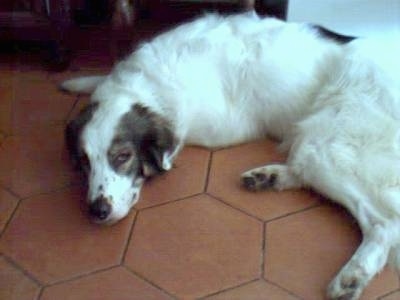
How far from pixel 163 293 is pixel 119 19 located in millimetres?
1768

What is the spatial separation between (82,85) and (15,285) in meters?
1.32

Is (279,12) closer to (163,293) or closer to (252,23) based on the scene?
(252,23)

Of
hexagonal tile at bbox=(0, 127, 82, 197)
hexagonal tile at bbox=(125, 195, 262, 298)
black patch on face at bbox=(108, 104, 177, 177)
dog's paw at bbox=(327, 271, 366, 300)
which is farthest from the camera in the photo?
hexagonal tile at bbox=(0, 127, 82, 197)

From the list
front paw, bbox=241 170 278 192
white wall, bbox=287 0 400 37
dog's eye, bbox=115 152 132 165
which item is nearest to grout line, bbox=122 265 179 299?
dog's eye, bbox=115 152 132 165

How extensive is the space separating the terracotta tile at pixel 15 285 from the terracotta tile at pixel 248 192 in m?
0.79

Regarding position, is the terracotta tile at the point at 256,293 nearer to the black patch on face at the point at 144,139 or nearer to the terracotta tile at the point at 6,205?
the black patch on face at the point at 144,139

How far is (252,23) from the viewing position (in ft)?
8.43

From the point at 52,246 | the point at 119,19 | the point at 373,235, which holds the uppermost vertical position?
the point at 119,19

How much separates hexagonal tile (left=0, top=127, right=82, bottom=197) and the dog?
268mm

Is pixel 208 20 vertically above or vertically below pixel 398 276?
above

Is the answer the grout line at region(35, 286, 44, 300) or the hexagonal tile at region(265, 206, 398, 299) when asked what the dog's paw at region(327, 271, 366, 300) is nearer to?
the hexagonal tile at region(265, 206, 398, 299)

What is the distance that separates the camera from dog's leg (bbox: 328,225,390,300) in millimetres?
1812

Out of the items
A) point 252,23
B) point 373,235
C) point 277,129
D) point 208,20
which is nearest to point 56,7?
point 208,20

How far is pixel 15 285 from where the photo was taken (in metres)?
1.92
